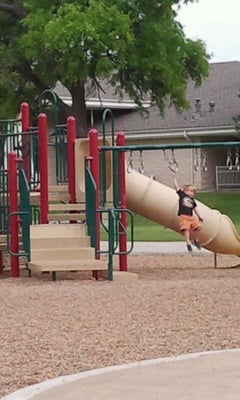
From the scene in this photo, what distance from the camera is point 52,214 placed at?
14.9 meters

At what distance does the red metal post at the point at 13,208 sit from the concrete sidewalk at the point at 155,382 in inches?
250

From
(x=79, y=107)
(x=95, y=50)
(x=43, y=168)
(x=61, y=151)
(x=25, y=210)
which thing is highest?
(x=95, y=50)

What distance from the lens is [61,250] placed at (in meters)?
13.2

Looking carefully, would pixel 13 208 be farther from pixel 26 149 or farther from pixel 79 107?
pixel 79 107

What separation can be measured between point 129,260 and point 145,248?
3177 millimetres

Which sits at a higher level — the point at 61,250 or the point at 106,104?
the point at 106,104

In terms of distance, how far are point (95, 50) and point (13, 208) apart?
18.0 m

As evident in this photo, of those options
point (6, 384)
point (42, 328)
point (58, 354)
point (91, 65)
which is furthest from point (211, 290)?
point (91, 65)

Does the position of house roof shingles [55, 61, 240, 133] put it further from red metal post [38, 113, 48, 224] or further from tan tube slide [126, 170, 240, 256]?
red metal post [38, 113, 48, 224]

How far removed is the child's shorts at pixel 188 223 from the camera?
580 inches

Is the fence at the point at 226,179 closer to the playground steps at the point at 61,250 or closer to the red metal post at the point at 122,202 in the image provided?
the red metal post at the point at 122,202

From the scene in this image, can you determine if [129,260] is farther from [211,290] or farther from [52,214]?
[211,290]

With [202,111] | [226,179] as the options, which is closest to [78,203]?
[226,179]

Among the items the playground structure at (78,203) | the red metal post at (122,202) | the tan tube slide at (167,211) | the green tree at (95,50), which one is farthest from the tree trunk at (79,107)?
the red metal post at (122,202)
